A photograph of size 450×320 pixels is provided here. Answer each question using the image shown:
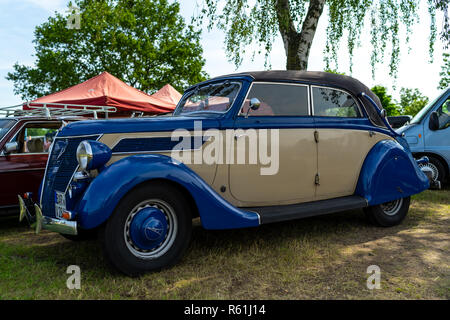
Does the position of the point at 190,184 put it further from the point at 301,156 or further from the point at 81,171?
the point at 301,156

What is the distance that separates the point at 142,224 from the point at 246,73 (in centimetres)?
206

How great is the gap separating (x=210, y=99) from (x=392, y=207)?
115 inches

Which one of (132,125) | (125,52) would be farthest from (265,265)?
(125,52)

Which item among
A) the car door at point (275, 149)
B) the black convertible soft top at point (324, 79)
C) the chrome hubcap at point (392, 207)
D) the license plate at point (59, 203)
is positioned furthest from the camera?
the chrome hubcap at point (392, 207)

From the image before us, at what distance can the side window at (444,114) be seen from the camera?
302 inches

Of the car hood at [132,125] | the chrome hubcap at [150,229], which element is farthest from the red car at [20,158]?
the chrome hubcap at [150,229]

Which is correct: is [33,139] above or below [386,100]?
below

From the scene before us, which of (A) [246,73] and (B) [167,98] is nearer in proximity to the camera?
(A) [246,73]

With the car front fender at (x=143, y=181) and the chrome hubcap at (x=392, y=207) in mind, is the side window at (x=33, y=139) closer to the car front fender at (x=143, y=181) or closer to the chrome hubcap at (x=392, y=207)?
the car front fender at (x=143, y=181)

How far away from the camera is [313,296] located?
275cm

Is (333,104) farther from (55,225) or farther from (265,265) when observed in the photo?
(55,225)

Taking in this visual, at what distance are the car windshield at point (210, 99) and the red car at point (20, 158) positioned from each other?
238cm

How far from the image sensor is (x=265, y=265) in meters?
3.39
